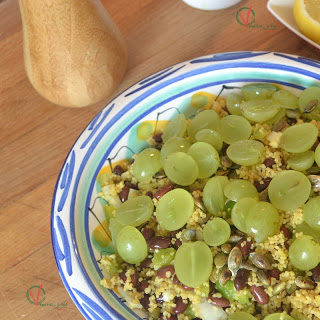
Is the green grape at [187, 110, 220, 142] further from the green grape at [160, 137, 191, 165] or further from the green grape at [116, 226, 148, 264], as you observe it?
the green grape at [116, 226, 148, 264]

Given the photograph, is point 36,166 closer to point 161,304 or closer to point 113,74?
point 113,74

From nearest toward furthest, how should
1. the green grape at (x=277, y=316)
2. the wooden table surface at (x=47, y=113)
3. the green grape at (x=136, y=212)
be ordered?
the green grape at (x=277, y=316), the green grape at (x=136, y=212), the wooden table surface at (x=47, y=113)

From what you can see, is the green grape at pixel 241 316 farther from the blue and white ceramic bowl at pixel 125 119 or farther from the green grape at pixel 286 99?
the green grape at pixel 286 99

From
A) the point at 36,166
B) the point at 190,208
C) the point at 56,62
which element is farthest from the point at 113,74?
the point at 190,208

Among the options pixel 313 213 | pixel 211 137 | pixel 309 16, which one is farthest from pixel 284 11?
pixel 313 213

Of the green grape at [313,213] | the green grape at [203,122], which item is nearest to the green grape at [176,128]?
the green grape at [203,122]

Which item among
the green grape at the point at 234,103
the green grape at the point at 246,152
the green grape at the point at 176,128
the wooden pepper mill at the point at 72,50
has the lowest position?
the green grape at the point at 234,103

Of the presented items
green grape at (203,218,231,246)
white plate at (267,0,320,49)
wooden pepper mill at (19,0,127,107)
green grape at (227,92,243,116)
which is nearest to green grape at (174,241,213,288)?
green grape at (203,218,231,246)
